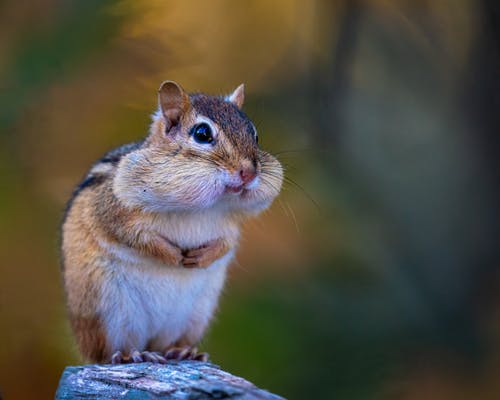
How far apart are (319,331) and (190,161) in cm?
233

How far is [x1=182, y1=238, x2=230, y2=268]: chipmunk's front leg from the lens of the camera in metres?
3.14

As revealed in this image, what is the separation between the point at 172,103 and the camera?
3.16 m

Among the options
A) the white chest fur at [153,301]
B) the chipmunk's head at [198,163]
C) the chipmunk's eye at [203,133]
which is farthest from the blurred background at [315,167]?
the chipmunk's eye at [203,133]

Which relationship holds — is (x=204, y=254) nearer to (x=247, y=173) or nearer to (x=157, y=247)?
(x=157, y=247)

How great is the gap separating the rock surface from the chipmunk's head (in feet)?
2.04

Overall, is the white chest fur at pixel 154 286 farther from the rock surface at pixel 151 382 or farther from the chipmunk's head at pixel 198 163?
the rock surface at pixel 151 382

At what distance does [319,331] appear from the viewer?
16.5 feet

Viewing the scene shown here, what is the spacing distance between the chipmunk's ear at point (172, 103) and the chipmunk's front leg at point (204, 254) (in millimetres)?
474

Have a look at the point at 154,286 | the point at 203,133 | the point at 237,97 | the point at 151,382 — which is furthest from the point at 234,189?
the point at 151,382

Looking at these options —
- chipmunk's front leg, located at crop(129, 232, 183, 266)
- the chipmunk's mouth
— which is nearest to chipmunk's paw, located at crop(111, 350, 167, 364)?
chipmunk's front leg, located at crop(129, 232, 183, 266)

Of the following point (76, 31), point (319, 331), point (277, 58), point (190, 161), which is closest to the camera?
point (190, 161)

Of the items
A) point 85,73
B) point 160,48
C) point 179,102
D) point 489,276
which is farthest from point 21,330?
point 489,276

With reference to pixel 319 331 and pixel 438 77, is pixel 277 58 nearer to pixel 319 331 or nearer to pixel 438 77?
pixel 438 77

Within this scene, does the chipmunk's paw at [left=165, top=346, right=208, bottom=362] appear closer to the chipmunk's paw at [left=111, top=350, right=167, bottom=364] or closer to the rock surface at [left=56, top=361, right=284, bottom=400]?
the chipmunk's paw at [left=111, top=350, right=167, bottom=364]
